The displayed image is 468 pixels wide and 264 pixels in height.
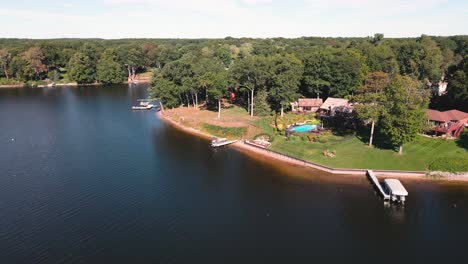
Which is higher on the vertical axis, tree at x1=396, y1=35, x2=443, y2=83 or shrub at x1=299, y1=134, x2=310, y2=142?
tree at x1=396, y1=35, x2=443, y2=83

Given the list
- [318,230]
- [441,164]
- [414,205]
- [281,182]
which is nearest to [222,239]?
[318,230]

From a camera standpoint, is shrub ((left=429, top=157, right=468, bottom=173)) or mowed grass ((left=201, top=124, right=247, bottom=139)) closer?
shrub ((left=429, top=157, right=468, bottom=173))

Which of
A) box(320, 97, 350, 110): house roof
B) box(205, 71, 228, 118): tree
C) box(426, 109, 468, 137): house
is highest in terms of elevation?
box(205, 71, 228, 118): tree

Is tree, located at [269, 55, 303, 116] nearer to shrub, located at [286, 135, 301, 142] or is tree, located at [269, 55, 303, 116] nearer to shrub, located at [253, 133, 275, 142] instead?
shrub, located at [253, 133, 275, 142]

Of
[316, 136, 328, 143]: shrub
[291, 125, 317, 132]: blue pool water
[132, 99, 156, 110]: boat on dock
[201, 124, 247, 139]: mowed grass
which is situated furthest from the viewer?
[132, 99, 156, 110]: boat on dock

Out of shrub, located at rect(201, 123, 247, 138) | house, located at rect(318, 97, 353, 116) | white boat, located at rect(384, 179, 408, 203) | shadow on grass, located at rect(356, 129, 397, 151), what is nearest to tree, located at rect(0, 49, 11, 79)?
shrub, located at rect(201, 123, 247, 138)

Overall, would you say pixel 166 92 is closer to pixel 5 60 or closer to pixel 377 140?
pixel 377 140
